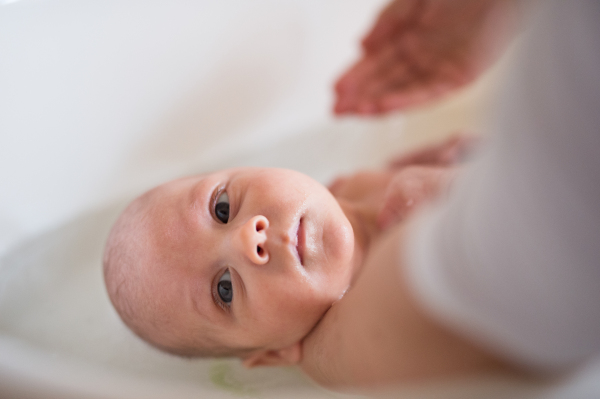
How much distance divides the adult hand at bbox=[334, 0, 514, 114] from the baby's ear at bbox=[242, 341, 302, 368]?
55 cm

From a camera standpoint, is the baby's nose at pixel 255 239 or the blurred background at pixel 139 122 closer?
the baby's nose at pixel 255 239

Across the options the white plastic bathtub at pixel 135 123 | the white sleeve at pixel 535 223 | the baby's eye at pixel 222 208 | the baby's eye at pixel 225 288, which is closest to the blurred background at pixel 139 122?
the white plastic bathtub at pixel 135 123

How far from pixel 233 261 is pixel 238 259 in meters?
0.01

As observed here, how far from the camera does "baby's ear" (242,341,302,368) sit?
2.32 feet

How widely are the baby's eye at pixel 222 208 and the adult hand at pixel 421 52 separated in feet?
1.47

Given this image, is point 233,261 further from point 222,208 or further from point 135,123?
point 135,123

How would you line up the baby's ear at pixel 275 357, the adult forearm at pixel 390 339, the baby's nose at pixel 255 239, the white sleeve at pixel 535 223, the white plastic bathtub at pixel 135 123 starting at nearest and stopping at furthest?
the white sleeve at pixel 535 223
the adult forearm at pixel 390 339
the baby's nose at pixel 255 239
the baby's ear at pixel 275 357
the white plastic bathtub at pixel 135 123

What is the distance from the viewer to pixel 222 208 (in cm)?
68

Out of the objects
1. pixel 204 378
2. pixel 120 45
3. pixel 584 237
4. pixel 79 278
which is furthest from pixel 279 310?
pixel 120 45

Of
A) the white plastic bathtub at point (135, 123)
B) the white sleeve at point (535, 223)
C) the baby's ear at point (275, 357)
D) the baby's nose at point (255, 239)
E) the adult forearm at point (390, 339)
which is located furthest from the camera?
the white plastic bathtub at point (135, 123)

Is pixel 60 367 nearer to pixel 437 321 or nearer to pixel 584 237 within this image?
pixel 437 321

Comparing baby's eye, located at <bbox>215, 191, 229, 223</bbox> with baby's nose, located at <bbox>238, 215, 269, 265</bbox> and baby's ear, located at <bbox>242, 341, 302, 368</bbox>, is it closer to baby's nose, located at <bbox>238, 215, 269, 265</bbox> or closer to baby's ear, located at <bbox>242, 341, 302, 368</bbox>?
baby's nose, located at <bbox>238, 215, 269, 265</bbox>

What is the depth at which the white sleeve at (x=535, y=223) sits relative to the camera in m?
0.26

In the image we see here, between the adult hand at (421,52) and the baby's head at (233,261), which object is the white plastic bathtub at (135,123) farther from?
the adult hand at (421,52)
